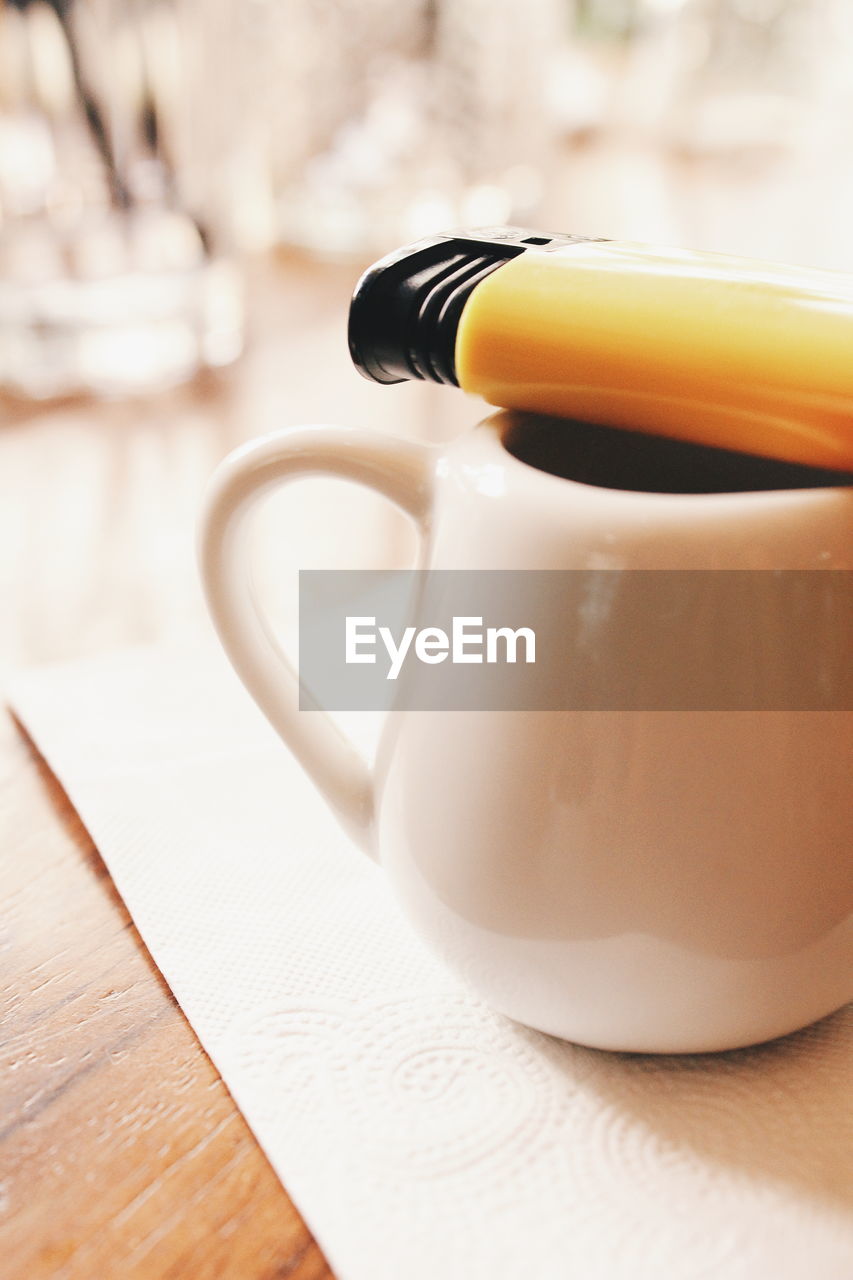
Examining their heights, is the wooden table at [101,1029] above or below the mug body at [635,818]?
below

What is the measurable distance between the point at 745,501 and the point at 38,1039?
0.18 m

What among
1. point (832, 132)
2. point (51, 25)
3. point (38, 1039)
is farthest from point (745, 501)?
point (832, 132)

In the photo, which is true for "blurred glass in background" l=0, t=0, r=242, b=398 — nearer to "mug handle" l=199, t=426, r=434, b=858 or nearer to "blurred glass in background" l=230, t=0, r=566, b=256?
"blurred glass in background" l=230, t=0, r=566, b=256

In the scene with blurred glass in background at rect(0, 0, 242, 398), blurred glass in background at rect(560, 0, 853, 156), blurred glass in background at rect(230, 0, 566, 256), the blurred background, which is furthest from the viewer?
blurred glass in background at rect(560, 0, 853, 156)

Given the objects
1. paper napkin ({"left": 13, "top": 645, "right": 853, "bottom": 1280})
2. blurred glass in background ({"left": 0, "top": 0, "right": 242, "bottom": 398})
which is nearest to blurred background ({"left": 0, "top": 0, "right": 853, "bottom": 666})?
blurred glass in background ({"left": 0, "top": 0, "right": 242, "bottom": 398})

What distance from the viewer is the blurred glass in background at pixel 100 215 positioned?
2.69ft

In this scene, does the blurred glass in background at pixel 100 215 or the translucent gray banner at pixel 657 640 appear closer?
the translucent gray banner at pixel 657 640

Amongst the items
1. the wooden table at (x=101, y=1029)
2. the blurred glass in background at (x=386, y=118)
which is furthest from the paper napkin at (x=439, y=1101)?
the blurred glass in background at (x=386, y=118)

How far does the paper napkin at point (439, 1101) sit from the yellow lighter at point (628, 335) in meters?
0.13

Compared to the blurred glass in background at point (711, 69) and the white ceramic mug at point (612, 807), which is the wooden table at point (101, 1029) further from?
the blurred glass in background at point (711, 69)

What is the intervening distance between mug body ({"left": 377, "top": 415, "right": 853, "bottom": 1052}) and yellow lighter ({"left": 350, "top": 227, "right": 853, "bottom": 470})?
0.01 metres

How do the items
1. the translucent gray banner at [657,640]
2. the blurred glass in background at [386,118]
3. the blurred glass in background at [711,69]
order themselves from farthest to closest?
the blurred glass in background at [711,69]
the blurred glass in background at [386,118]
the translucent gray banner at [657,640]

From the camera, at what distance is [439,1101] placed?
0.22 metres

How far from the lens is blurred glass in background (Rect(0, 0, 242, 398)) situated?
32.3 inches
